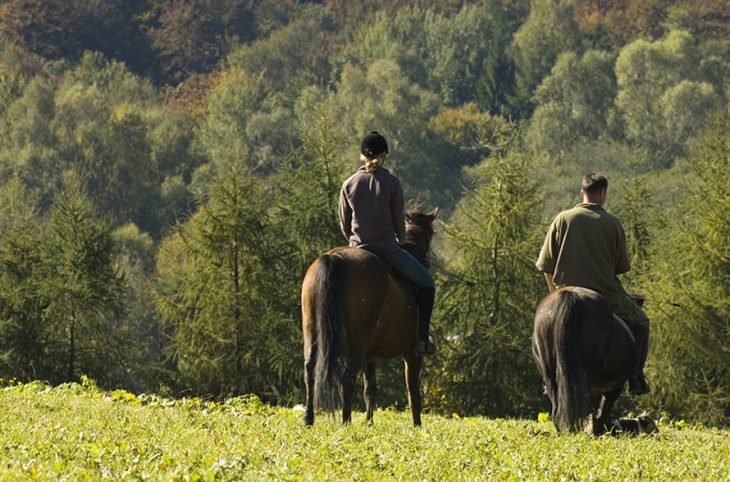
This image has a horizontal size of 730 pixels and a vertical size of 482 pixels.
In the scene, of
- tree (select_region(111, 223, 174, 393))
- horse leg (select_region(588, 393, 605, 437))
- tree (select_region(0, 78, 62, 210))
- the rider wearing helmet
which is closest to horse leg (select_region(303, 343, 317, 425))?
the rider wearing helmet

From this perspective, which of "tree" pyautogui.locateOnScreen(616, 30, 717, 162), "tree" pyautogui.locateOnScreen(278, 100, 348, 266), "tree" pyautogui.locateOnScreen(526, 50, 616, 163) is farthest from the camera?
"tree" pyautogui.locateOnScreen(526, 50, 616, 163)

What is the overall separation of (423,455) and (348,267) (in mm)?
2975

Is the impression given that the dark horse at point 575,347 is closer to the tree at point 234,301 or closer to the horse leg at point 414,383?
the horse leg at point 414,383

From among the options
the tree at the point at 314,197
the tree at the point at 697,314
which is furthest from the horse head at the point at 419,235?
the tree at the point at 697,314

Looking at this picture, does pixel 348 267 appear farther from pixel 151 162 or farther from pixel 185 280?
pixel 151 162

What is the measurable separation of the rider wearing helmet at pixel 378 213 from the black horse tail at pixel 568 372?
1.60 meters

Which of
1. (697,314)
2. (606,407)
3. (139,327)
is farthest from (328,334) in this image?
(139,327)

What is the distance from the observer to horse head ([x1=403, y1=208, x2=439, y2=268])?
49.5 feet

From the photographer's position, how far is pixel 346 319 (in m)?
13.4

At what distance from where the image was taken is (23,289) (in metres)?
38.2

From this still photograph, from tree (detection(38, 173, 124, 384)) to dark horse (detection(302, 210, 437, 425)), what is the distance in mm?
24454

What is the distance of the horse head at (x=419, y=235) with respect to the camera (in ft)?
49.5

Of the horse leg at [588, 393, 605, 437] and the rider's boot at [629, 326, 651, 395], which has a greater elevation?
the rider's boot at [629, 326, 651, 395]

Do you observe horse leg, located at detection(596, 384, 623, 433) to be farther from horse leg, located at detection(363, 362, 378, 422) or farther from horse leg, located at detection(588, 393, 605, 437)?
horse leg, located at detection(363, 362, 378, 422)
